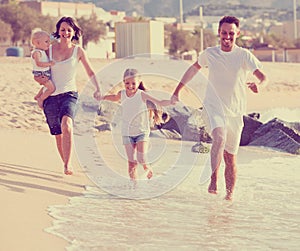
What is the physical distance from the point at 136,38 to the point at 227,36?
37.4 m

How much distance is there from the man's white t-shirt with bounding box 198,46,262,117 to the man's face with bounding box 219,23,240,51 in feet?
0.15

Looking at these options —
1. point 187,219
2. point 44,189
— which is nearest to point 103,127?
point 44,189

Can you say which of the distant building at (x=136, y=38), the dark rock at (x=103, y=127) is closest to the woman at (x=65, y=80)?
the dark rock at (x=103, y=127)

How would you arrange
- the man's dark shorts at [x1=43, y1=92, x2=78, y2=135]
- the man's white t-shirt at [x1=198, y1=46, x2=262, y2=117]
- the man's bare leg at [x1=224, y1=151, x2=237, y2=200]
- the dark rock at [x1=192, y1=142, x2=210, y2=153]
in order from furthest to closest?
the dark rock at [x1=192, y1=142, x2=210, y2=153] < the man's dark shorts at [x1=43, y1=92, x2=78, y2=135] < the man's bare leg at [x1=224, y1=151, x2=237, y2=200] < the man's white t-shirt at [x1=198, y1=46, x2=262, y2=117]

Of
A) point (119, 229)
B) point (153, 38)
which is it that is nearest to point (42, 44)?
point (119, 229)

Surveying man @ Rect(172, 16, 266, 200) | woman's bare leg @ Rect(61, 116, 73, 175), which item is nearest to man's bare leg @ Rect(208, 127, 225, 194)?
man @ Rect(172, 16, 266, 200)

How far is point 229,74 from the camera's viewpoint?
6406 millimetres

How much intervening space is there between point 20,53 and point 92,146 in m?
38.9

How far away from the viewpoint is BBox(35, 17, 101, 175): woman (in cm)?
735

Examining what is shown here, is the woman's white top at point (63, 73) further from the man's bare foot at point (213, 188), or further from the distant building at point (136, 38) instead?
the distant building at point (136, 38)


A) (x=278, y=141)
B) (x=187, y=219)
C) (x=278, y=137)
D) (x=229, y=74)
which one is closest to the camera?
(x=187, y=219)

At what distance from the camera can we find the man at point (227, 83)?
6410 mm

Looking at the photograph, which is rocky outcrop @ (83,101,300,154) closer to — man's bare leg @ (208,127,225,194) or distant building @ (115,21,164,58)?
man's bare leg @ (208,127,225,194)

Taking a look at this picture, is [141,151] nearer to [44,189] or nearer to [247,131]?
[44,189]
